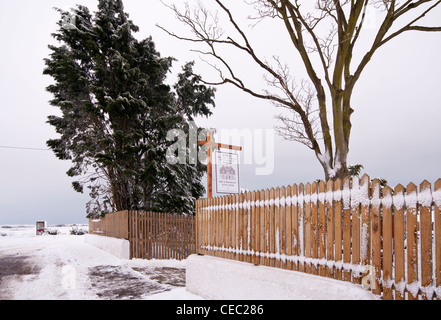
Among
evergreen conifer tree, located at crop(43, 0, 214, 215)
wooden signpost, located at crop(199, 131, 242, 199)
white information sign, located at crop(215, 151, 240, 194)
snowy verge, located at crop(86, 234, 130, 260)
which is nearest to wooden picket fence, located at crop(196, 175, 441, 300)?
white information sign, located at crop(215, 151, 240, 194)

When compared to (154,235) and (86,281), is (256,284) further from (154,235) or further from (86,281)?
(154,235)

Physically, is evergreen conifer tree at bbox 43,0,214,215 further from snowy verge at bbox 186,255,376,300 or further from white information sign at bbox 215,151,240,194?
snowy verge at bbox 186,255,376,300

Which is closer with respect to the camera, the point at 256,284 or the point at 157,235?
the point at 256,284

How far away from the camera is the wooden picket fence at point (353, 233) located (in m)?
3.31

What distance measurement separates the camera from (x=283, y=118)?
1173 centimetres

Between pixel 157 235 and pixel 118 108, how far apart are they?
6.95 meters

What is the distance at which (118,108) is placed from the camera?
15.3m

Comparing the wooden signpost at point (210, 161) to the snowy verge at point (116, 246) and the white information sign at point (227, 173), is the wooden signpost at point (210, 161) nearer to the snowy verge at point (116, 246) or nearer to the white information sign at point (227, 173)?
the white information sign at point (227, 173)

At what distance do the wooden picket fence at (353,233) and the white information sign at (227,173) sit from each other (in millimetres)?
2281

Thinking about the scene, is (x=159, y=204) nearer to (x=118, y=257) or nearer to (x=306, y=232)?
(x=118, y=257)

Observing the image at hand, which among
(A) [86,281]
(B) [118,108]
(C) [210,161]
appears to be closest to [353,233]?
(C) [210,161]

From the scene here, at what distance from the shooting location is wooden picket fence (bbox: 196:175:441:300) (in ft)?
10.9

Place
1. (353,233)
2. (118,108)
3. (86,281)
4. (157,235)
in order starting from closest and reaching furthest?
(353,233) → (86,281) → (157,235) → (118,108)
